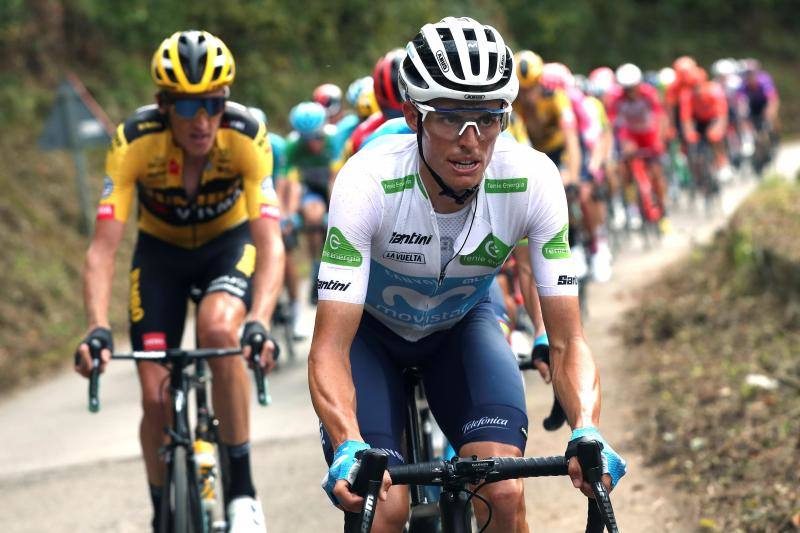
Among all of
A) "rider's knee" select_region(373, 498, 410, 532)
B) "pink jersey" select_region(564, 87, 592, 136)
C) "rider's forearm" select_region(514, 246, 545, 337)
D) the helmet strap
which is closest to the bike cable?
"rider's knee" select_region(373, 498, 410, 532)

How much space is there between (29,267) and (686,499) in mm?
9694

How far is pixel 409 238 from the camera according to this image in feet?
12.3

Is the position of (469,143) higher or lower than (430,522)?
higher

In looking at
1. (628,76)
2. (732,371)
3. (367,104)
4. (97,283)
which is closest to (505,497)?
(97,283)

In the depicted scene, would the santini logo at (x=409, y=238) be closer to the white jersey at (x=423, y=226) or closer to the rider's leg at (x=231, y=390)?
the white jersey at (x=423, y=226)

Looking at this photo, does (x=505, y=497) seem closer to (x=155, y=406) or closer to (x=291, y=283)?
(x=155, y=406)

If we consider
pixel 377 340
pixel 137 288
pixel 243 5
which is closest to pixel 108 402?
pixel 137 288

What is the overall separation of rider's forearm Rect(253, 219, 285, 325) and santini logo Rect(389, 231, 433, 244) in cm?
156

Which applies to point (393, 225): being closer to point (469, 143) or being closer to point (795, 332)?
point (469, 143)

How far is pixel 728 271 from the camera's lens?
1063 cm

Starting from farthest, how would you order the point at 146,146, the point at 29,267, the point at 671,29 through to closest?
the point at 671,29
the point at 29,267
the point at 146,146

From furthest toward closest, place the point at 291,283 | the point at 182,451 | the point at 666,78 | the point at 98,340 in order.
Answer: the point at 666,78 → the point at 291,283 → the point at 182,451 → the point at 98,340

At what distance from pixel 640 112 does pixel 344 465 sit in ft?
44.3

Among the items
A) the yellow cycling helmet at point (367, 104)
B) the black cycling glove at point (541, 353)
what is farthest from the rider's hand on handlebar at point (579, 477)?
the yellow cycling helmet at point (367, 104)
